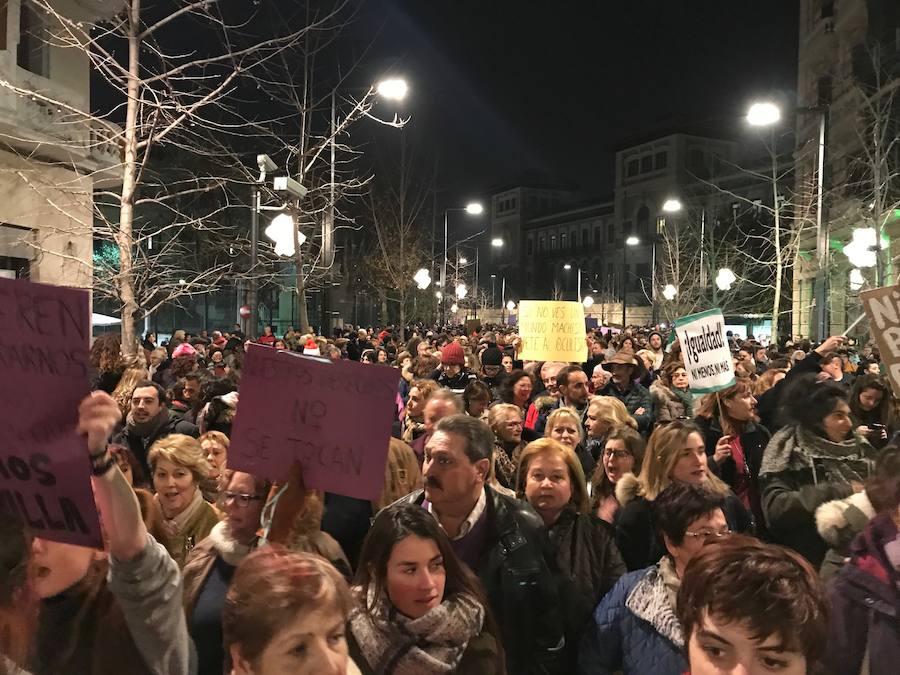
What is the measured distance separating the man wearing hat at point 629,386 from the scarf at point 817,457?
142 inches

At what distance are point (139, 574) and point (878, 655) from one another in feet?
8.14

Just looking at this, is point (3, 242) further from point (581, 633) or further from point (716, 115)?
point (716, 115)

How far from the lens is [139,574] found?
2383 millimetres

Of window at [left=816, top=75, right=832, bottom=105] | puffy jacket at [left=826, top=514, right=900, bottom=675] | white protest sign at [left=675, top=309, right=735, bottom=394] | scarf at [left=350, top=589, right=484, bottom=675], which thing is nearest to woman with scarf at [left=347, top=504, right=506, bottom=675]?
scarf at [left=350, top=589, right=484, bottom=675]

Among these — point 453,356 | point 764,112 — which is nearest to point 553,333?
point 453,356

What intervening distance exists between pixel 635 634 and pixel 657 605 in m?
0.16

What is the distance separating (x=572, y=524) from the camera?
14.3ft

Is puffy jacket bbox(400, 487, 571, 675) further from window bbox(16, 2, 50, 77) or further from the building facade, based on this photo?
window bbox(16, 2, 50, 77)

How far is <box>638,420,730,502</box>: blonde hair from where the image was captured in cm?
489

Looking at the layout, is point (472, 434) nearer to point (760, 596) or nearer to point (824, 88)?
point (760, 596)

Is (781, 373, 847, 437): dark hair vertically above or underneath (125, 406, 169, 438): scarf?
above

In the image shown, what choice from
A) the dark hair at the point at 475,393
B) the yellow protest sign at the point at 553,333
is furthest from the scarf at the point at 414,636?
the yellow protest sign at the point at 553,333

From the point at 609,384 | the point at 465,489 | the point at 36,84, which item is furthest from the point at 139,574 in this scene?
the point at 36,84

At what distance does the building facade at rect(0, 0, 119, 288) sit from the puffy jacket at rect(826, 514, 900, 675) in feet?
46.3
